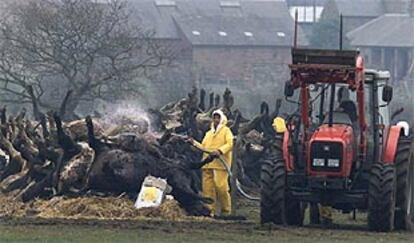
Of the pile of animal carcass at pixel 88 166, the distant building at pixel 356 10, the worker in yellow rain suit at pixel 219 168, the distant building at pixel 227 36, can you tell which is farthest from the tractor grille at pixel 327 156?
the distant building at pixel 356 10

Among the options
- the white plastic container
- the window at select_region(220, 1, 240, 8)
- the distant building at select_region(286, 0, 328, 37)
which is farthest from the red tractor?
the distant building at select_region(286, 0, 328, 37)

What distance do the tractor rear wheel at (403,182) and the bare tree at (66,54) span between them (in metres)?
29.0

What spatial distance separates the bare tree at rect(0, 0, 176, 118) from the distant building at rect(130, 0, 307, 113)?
17218 millimetres

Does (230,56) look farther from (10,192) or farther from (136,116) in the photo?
(10,192)

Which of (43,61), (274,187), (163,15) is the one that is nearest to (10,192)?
(274,187)

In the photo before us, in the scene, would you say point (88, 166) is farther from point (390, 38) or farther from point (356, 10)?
point (356, 10)

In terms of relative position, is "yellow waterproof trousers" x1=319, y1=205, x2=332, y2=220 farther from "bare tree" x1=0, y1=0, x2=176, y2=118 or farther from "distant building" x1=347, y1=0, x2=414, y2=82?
"distant building" x1=347, y1=0, x2=414, y2=82

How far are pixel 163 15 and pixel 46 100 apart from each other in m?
25.0

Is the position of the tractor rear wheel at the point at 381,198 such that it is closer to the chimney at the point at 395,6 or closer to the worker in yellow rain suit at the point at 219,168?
the worker in yellow rain suit at the point at 219,168

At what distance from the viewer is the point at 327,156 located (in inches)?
967

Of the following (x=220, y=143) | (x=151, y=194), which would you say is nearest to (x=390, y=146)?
(x=151, y=194)

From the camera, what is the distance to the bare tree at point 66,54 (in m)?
55.8

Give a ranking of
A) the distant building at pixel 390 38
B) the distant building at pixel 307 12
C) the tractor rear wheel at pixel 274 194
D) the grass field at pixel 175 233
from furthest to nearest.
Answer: the distant building at pixel 307 12 < the distant building at pixel 390 38 < the tractor rear wheel at pixel 274 194 < the grass field at pixel 175 233

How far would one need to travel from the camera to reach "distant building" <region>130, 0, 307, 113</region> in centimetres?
7925
